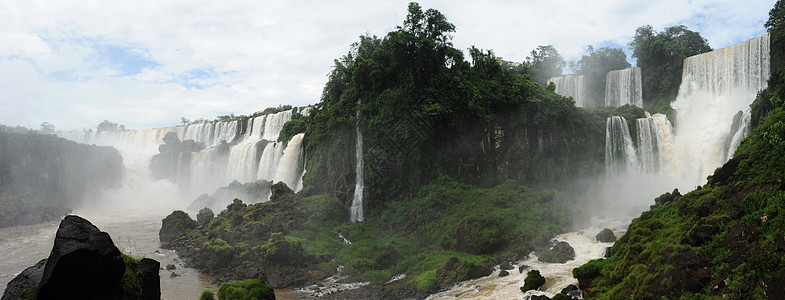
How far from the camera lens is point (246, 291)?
13.4 metres

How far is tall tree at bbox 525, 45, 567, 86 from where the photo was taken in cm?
5058

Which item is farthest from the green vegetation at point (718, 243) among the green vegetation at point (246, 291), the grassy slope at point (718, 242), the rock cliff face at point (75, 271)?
the rock cliff face at point (75, 271)

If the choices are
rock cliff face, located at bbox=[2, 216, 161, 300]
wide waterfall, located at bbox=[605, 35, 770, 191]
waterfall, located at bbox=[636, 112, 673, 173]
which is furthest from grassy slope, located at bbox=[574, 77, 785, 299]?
waterfall, located at bbox=[636, 112, 673, 173]

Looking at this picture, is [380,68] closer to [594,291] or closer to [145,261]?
[594,291]

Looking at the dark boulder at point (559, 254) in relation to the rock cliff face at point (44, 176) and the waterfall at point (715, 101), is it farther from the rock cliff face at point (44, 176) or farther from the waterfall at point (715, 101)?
the rock cliff face at point (44, 176)

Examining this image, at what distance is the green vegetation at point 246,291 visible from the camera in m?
13.1

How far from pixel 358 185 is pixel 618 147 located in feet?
66.1

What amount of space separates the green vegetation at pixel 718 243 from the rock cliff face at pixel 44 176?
49.0m

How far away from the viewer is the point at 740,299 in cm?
971

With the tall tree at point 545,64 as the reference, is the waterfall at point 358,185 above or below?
below

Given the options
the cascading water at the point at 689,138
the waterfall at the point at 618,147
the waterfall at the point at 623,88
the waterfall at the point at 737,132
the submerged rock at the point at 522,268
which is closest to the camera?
the submerged rock at the point at 522,268

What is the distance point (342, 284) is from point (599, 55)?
41212 mm

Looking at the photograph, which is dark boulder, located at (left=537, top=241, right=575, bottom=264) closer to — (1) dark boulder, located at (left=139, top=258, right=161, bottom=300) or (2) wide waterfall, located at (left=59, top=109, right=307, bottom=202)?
(1) dark boulder, located at (left=139, top=258, right=161, bottom=300)

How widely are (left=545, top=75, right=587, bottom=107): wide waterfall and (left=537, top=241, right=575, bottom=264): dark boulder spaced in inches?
1139
